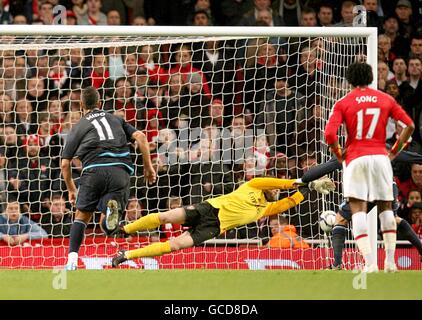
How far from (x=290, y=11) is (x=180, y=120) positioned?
4.49 meters

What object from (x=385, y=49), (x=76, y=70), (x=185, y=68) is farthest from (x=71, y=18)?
(x=385, y=49)

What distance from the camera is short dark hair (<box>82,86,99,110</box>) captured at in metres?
11.7

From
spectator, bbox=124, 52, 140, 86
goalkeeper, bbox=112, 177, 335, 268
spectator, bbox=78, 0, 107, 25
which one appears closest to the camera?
goalkeeper, bbox=112, 177, 335, 268

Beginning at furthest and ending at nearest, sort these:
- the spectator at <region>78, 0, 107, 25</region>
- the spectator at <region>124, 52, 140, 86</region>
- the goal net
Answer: the spectator at <region>78, 0, 107, 25</region>
the spectator at <region>124, 52, 140, 86</region>
the goal net

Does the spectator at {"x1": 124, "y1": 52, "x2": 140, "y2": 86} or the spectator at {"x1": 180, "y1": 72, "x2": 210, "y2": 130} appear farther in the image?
the spectator at {"x1": 124, "y1": 52, "x2": 140, "y2": 86}

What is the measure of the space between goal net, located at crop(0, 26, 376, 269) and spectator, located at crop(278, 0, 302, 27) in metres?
3.01

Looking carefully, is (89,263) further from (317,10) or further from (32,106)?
(317,10)

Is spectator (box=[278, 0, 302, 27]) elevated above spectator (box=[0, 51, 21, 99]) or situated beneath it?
elevated above

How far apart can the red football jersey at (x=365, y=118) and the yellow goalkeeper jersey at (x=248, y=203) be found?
8.32 feet

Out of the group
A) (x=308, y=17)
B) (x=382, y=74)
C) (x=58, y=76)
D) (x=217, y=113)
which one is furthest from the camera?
(x=308, y=17)

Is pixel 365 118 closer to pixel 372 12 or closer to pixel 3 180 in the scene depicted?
pixel 3 180

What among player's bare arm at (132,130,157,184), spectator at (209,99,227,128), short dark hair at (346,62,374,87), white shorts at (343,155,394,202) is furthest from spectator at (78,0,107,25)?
white shorts at (343,155,394,202)

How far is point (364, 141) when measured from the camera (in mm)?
10078

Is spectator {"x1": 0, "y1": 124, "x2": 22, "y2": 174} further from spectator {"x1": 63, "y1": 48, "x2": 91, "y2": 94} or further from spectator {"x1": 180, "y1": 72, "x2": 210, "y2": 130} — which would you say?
spectator {"x1": 180, "y1": 72, "x2": 210, "y2": 130}
